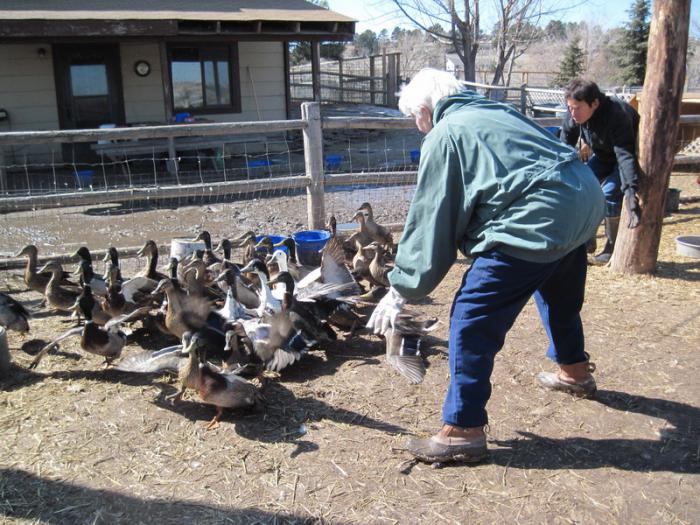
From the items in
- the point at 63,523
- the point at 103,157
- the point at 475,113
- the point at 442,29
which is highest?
the point at 442,29

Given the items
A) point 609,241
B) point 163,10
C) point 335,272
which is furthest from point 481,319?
point 163,10

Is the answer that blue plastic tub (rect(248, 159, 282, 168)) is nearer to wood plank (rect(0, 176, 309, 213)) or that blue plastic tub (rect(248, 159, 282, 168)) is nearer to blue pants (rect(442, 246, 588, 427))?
wood plank (rect(0, 176, 309, 213))

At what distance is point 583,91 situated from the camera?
5.96 m

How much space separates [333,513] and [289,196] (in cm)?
913

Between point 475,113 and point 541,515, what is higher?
point 475,113

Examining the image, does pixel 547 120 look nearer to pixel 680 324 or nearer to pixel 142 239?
pixel 680 324

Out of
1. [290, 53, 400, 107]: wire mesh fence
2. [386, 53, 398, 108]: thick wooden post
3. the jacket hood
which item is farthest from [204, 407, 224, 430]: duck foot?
[386, 53, 398, 108]: thick wooden post

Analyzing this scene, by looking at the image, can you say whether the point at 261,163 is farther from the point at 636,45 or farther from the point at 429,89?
the point at 636,45

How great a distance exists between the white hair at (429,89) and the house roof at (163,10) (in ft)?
37.7

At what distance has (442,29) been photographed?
889 inches

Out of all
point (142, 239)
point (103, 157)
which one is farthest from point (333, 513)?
point (103, 157)

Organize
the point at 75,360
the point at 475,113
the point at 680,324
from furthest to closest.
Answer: the point at 680,324
the point at 75,360
the point at 475,113

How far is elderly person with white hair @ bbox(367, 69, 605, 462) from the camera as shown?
296cm

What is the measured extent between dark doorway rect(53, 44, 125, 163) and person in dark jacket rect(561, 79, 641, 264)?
1152 centimetres
